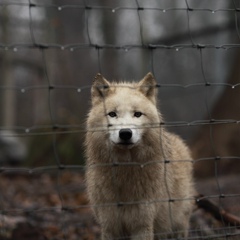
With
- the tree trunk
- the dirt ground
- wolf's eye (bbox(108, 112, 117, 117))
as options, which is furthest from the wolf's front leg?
the tree trunk

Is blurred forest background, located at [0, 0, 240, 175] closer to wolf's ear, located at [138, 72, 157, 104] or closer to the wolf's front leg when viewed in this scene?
wolf's ear, located at [138, 72, 157, 104]

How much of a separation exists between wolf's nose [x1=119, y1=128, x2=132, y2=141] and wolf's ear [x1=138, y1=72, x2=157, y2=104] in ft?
1.80

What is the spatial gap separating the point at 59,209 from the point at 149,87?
1.47 metres

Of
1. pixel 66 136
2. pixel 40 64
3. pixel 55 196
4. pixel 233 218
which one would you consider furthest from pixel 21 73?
pixel 233 218

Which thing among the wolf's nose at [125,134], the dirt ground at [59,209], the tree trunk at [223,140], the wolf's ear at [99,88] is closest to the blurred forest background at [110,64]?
the tree trunk at [223,140]

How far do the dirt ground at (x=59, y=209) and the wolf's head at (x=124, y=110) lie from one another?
616 millimetres

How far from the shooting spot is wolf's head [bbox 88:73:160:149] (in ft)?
13.8

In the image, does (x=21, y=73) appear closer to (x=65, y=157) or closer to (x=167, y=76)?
(x=167, y=76)

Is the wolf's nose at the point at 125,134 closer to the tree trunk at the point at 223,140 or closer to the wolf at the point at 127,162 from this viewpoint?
the wolf at the point at 127,162

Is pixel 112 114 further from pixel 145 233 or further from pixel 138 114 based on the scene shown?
pixel 145 233

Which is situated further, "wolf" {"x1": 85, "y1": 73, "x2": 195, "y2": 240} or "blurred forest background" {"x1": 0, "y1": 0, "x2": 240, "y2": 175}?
"blurred forest background" {"x1": 0, "y1": 0, "x2": 240, "y2": 175}

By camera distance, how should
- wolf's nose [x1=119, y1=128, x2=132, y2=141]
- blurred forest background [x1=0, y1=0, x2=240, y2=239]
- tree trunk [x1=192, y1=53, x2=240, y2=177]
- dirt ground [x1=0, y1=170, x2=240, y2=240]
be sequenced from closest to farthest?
wolf's nose [x1=119, y1=128, x2=132, y2=141] < dirt ground [x1=0, y1=170, x2=240, y2=240] < tree trunk [x1=192, y1=53, x2=240, y2=177] < blurred forest background [x1=0, y1=0, x2=240, y2=239]

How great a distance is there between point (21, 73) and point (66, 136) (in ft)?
34.0

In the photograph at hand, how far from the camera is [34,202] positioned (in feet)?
29.1
